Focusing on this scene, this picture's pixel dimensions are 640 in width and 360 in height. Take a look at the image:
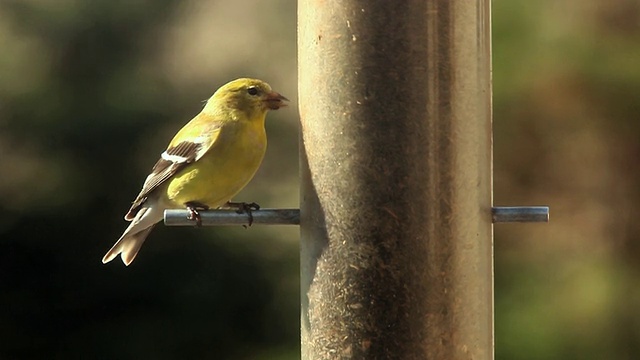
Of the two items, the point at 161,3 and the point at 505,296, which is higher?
the point at 161,3

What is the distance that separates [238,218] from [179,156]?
78 cm

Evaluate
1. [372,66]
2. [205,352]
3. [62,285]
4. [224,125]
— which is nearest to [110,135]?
[62,285]

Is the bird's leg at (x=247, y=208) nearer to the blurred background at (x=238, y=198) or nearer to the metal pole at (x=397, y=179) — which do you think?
the metal pole at (x=397, y=179)

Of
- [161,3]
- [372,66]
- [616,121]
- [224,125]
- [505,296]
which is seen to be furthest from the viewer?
[161,3]

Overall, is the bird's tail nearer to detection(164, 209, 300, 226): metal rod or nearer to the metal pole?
detection(164, 209, 300, 226): metal rod

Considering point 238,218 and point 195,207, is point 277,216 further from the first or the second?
point 195,207

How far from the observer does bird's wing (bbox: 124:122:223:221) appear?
4234 millimetres

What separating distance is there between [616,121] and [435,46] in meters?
3.73

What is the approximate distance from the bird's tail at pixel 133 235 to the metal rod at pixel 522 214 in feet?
5.05

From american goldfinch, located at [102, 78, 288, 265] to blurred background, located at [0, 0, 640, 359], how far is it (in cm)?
236

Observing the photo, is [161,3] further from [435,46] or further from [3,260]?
[435,46]

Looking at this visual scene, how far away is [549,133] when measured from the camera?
6906 millimetres

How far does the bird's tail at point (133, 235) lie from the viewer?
4.53 meters

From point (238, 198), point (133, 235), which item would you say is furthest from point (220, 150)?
point (238, 198)
